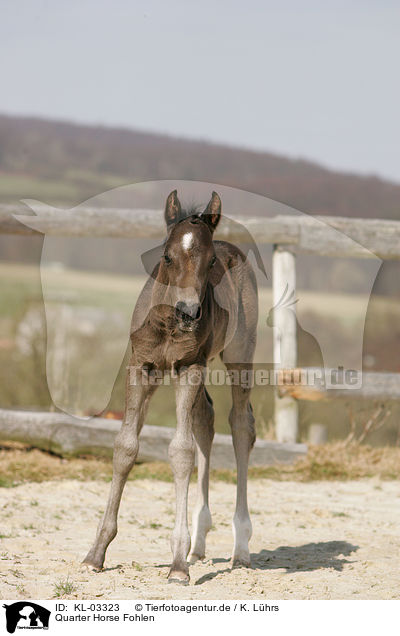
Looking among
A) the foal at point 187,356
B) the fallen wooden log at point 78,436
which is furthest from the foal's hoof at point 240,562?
the fallen wooden log at point 78,436

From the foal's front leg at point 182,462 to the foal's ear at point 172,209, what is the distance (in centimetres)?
85

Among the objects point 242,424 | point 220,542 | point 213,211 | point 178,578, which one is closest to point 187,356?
point 213,211

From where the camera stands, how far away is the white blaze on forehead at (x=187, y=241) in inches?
151

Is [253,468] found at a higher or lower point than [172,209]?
lower

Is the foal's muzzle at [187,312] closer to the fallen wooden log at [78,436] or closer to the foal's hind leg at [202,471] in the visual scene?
the foal's hind leg at [202,471]

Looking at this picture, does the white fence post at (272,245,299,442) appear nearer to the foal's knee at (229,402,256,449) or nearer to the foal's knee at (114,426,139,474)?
the foal's knee at (229,402,256,449)

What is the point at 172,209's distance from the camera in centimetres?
410

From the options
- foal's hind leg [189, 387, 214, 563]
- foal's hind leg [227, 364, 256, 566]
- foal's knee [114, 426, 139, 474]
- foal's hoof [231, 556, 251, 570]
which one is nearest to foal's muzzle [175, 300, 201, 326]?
foal's knee [114, 426, 139, 474]

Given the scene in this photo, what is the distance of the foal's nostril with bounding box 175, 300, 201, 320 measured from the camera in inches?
148
